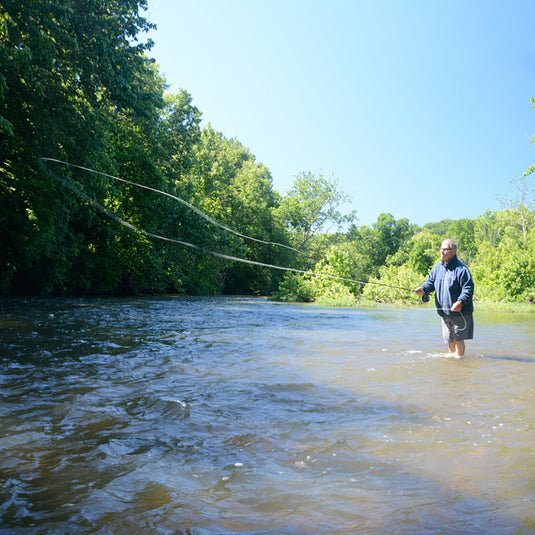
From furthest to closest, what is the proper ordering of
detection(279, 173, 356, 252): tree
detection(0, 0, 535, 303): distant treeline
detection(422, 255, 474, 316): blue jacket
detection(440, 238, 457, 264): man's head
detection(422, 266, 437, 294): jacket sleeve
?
detection(279, 173, 356, 252): tree → detection(0, 0, 535, 303): distant treeline → detection(422, 266, 437, 294): jacket sleeve → detection(440, 238, 457, 264): man's head → detection(422, 255, 474, 316): blue jacket

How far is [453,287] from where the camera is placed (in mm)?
7527

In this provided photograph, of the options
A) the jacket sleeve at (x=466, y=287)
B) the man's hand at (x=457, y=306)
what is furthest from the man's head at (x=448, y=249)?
the man's hand at (x=457, y=306)

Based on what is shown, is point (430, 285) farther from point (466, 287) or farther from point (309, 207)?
point (309, 207)

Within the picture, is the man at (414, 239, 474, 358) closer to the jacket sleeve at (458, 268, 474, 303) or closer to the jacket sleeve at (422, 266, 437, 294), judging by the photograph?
the jacket sleeve at (458, 268, 474, 303)

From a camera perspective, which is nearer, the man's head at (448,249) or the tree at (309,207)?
the man's head at (448,249)

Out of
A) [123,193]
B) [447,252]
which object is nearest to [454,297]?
[447,252]

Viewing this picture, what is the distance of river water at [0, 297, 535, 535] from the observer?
242cm

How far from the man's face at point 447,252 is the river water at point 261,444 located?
5.49ft

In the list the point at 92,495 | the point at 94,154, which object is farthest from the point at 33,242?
the point at 92,495

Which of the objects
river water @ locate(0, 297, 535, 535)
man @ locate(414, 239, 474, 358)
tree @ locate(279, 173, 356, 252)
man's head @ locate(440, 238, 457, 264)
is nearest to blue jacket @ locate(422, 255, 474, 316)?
man @ locate(414, 239, 474, 358)

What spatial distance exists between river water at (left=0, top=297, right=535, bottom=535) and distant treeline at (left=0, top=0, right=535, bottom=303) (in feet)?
8.84

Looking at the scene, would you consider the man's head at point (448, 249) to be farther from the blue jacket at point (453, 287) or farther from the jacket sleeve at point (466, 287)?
the jacket sleeve at point (466, 287)

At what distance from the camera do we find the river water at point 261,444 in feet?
7.94

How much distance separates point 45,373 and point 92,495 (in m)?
3.45
